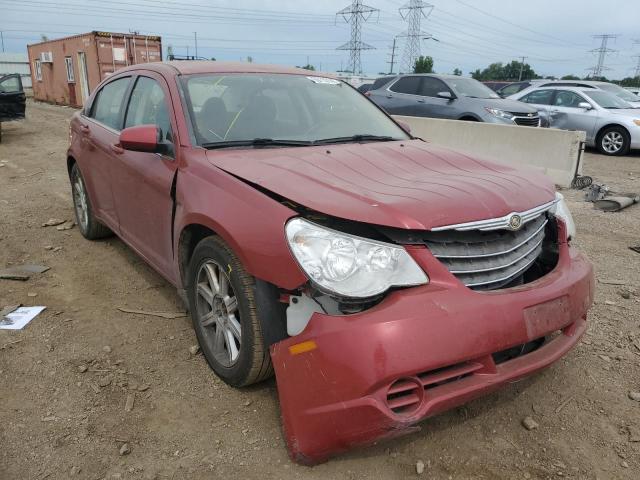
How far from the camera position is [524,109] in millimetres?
10391

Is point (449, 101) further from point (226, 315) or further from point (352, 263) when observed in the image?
point (352, 263)

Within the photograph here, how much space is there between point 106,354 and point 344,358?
189 cm

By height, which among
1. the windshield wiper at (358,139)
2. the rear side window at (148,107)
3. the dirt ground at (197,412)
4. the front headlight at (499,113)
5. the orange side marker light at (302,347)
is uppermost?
the rear side window at (148,107)

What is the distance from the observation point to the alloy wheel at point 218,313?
2.64 m

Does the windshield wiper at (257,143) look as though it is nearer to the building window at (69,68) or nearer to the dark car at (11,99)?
the dark car at (11,99)

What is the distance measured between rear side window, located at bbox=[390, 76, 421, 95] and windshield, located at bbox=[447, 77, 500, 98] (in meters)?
0.71

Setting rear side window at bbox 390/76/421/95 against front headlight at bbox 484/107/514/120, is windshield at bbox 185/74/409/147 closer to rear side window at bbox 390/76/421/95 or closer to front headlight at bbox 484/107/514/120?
front headlight at bbox 484/107/514/120

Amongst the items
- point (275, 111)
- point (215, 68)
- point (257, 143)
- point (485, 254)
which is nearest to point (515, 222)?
point (485, 254)

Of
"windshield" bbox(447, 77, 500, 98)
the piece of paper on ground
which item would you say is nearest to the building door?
"windshield" bbox(447, 77, 500, 98)

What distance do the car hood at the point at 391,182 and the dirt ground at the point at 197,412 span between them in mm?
1064

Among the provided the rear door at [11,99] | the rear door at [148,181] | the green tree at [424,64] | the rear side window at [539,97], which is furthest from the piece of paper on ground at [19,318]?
the green tree at [424,64]

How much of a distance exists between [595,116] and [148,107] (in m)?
11.0

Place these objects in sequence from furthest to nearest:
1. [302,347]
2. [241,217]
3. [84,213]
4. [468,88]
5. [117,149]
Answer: [468,88], [84,213], [117,149], [241,217], [302,347]

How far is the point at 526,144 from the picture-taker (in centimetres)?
824
